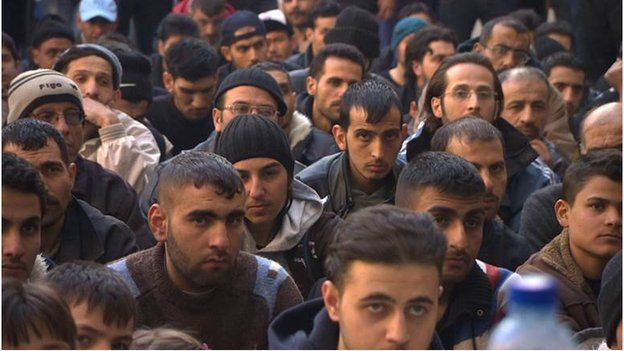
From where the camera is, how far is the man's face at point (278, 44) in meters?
13.3

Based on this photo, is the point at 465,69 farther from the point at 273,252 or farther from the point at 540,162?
the point at 273,252

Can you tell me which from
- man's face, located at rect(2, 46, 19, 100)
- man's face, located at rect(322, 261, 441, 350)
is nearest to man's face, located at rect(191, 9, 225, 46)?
man's face, located at rect(2, 46, 19, 100)

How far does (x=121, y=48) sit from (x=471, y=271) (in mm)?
5326

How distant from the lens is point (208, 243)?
197 inches

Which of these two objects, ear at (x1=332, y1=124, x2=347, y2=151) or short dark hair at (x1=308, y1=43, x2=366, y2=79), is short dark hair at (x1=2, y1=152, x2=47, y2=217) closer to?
ear at (x1=332, y1=124, x2=347, y2=151)

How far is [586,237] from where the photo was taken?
18.8 ft

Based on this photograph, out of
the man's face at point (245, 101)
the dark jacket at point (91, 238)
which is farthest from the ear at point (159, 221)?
the man's face at point (245, 101)

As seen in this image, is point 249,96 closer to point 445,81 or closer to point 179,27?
point 445,81

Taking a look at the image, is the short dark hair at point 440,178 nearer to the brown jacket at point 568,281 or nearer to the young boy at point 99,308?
the brown jacket at point 568,281

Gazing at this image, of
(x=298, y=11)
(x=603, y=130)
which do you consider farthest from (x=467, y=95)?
(x=298, y=11)

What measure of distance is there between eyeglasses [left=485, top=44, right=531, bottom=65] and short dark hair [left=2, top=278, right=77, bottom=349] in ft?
24.7

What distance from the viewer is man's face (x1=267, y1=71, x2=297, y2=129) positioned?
842cm

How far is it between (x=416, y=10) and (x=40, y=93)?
749 centimetres

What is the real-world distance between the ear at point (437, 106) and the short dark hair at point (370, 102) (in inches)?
26.4
